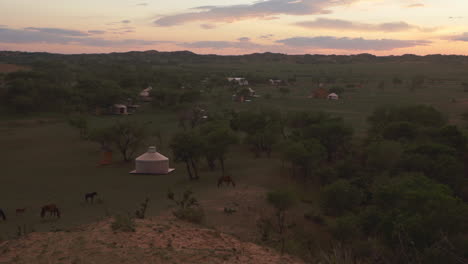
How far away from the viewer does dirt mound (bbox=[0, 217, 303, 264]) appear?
30.8 feet

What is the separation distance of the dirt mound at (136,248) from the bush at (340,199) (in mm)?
9168

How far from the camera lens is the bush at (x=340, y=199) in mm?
19438

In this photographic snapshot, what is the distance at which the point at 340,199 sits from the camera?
63.6ft

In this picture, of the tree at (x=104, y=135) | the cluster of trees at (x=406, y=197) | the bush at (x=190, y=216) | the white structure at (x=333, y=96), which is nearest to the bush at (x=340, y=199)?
the cluster of trees at (x=406, y=197)

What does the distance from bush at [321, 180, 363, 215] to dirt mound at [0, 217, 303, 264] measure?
9168 millimetres

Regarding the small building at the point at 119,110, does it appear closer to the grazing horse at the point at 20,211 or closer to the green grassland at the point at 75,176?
the green grassland at the point at 75,176

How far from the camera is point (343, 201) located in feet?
63.6

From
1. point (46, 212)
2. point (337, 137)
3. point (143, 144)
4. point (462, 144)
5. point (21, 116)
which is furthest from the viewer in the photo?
point (21, 116)

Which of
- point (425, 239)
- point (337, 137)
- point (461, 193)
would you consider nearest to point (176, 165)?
point (337, 137)

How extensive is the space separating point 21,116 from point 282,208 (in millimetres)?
49814

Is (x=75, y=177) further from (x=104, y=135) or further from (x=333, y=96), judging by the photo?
(x=333, y=96)

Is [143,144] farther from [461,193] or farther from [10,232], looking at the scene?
[461,193]

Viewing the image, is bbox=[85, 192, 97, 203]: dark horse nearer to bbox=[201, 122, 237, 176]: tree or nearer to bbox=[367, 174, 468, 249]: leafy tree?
bbox=[201, 122, 237, 176]: tree

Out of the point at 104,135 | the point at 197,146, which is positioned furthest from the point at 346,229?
the point at 104,135
